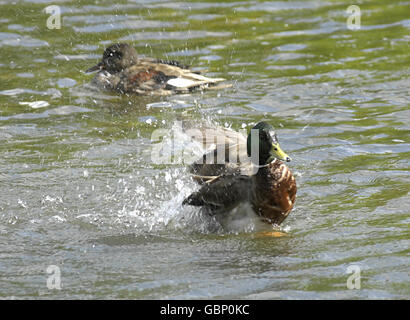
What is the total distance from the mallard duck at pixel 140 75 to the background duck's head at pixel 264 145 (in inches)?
162

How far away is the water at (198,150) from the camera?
5602 mm

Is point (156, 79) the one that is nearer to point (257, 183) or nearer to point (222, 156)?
Answer: point (222, 156)

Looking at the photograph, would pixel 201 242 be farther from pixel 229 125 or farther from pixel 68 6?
pixel 68 6

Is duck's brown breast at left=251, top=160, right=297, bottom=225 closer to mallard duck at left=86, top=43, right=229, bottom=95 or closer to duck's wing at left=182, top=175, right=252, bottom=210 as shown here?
duck's wing at left=182, top=175, right=252, bottom=210

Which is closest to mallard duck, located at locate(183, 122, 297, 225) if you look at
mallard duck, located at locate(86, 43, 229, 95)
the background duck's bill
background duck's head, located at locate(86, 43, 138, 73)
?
mallard duck, located at locate(86, 43, 229, 95)

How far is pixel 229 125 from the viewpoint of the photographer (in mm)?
9047

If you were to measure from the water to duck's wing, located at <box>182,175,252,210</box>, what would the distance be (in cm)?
19

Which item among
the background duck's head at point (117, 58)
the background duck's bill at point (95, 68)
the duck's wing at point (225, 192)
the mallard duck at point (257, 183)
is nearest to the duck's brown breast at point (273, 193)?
the mallard duck at point (257, 183)

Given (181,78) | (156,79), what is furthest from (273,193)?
(156,79)

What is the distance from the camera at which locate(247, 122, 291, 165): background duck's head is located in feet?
20.4

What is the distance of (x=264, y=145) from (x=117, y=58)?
17.7 feet

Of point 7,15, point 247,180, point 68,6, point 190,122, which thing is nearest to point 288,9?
point 68,6

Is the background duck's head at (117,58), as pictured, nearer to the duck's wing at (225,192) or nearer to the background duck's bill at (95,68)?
the background duck's bill at (95,68)

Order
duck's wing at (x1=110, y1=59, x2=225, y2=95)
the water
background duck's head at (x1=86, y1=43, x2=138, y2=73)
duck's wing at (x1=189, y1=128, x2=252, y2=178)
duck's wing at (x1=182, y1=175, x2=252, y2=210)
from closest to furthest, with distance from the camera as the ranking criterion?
the water
duck's wing at (x1=182, y1=175, x2=252, y2=210)
duck's wing at (x1=189, y1=128, x2=252, y2=178)
duck's wing at (x1=110, y1=59, x2=225, y2=95)
background duck's head at (x1=86, y1=43, x2=138, y2=73)
